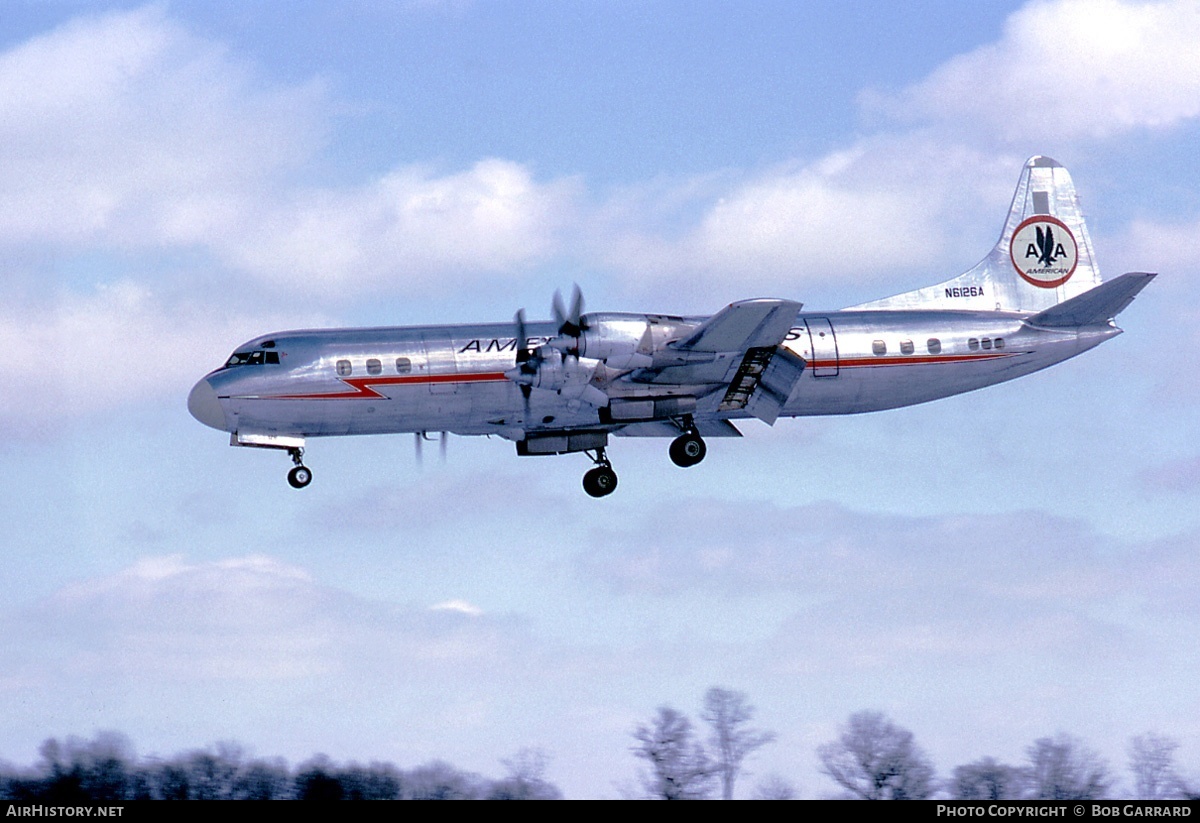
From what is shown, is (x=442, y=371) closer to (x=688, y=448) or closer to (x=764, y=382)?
(x=688, y=448)

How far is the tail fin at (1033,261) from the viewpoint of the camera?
4650 centimetres

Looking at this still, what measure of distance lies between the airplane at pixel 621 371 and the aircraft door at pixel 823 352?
36mm

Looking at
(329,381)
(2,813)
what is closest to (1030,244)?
(329,381)

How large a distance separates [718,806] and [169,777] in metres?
12.5

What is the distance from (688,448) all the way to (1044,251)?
13338 mm

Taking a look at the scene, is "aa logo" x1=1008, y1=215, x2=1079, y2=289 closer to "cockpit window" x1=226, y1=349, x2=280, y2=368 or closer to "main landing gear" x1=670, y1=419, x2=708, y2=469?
"main landing gear" x1=670, y1=419, x2=708, y2=469

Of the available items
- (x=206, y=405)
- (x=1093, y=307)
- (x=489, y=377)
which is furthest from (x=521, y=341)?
(x=1093, y=307)

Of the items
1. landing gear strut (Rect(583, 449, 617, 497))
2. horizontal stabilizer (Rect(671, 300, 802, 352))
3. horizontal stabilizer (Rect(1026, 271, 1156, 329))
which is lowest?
landing gear strut (Rect(583, 449, 617, 497))

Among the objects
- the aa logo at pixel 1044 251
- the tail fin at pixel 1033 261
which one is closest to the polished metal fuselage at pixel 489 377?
the tail fin at pixel 1033 261

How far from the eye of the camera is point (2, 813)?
92.9ft

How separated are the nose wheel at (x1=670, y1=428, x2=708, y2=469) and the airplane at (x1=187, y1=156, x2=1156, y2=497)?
26mm

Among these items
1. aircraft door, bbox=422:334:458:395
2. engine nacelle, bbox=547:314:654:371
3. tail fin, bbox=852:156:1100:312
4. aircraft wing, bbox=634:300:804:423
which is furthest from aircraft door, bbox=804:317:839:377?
aircraft door, bbox=422:334:458:395

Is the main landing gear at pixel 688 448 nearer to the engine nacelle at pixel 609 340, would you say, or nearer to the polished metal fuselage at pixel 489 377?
the polished metal fuselage at pixel 489 377

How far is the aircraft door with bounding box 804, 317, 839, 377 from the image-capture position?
42.0 metres
